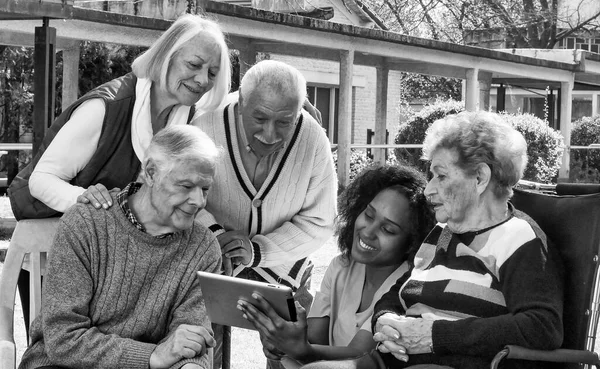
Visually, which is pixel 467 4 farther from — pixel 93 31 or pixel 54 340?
pixel 54 340

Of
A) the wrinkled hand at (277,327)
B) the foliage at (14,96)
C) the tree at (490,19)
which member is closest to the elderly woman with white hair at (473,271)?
the wrinkled hand at (277,327)

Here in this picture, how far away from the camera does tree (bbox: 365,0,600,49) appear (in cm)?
3588

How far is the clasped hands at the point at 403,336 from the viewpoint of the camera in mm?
3240

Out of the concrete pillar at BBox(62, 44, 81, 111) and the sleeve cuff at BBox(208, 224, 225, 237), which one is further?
the concrete pillar at BBox(62, 44, 81, 111)

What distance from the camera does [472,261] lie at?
332 centimetres

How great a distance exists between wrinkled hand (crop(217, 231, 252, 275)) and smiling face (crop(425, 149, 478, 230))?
811 mm

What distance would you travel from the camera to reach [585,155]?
26.3 m

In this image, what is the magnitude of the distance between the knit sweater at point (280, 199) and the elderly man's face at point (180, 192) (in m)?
0.55

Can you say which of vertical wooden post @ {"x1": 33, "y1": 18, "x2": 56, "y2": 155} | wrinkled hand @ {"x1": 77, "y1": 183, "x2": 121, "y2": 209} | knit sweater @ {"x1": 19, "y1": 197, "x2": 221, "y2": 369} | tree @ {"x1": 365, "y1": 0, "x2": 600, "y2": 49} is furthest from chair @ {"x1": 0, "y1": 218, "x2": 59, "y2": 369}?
tree @ {"x1": 365, "y1": 0, "x2": 600, "y2": 49}

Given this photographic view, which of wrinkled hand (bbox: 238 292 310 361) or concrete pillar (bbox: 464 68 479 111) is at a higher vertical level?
concrete pillar (bbox: 464 68 479 111)

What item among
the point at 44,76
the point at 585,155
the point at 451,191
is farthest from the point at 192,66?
the point at 585,155

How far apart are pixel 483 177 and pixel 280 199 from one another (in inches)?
39.7

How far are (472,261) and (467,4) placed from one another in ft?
114

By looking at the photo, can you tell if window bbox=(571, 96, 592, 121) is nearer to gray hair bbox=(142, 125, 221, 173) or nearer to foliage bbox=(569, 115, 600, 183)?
foliage bbox=(569, 115, 600, 183)
